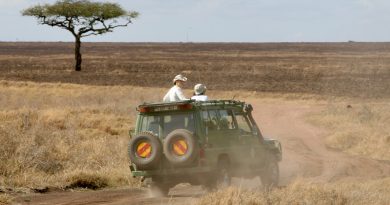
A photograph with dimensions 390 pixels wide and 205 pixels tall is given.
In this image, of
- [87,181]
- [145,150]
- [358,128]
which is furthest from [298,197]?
[358,128]

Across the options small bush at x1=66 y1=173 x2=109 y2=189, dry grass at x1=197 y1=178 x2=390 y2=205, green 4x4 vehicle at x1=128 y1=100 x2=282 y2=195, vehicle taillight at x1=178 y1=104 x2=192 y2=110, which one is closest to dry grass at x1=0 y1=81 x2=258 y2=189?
small bush at x1=66 y1=173 x2=109 y2=189

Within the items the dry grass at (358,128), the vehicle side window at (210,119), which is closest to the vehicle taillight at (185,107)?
the vehicle side window at (210,119)

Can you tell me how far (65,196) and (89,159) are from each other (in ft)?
14.2

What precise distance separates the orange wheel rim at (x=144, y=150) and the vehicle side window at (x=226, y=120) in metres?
1.40

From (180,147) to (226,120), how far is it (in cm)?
137

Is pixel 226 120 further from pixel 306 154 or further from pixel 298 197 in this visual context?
pixel 306 154

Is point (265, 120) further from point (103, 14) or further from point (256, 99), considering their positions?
point (103, 14)

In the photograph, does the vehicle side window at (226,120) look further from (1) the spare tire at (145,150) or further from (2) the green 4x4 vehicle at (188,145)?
(1) the spare tire at (145,150)

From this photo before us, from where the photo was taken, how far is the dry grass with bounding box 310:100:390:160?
23.5 m

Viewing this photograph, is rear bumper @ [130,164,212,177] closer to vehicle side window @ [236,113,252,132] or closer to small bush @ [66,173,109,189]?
vehicle side window @ [236,113,252,132]

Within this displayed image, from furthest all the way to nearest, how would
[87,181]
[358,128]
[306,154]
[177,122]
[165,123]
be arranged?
[358,128] → [306,154] → [87,181] → [165,123] → [177,122]

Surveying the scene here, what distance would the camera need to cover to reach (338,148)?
80.4 ft

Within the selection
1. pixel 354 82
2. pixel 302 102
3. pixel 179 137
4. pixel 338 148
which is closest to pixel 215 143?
pixel 179 137

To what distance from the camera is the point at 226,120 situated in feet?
46.5
